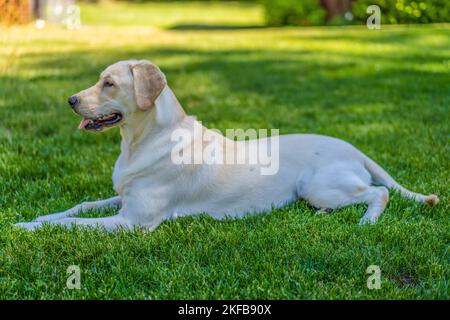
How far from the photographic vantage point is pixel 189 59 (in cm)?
1115

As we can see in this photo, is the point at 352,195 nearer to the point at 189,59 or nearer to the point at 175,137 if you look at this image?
the point at 175,137

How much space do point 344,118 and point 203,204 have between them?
3468 millimetres

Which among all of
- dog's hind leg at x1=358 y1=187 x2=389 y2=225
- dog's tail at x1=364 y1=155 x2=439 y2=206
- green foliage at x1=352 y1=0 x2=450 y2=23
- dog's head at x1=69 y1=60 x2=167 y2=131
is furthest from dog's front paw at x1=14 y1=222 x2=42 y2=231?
green foliage at x1=352 y1=0 x2=450 y2=23

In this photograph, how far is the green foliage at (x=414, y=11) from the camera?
10.3 metres

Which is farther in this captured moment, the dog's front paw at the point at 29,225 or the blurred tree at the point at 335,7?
the blurred tree at the point at 335,7

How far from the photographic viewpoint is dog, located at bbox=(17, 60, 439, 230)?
397 cm

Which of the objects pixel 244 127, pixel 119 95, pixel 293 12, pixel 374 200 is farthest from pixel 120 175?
pixel 293 12

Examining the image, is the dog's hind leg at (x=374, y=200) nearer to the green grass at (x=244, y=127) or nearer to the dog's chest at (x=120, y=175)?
the green grass at (x=244, y=127)

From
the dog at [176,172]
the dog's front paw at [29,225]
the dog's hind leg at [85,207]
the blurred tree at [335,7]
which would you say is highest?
the blurred tree at [335,7]

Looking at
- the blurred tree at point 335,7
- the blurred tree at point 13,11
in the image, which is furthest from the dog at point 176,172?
the blurred tree at point 335,7

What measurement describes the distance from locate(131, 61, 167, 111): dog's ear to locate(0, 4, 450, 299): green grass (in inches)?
31.1

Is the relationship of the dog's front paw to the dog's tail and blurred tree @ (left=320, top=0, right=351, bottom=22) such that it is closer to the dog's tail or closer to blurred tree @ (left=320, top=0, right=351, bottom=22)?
the dog's tail
